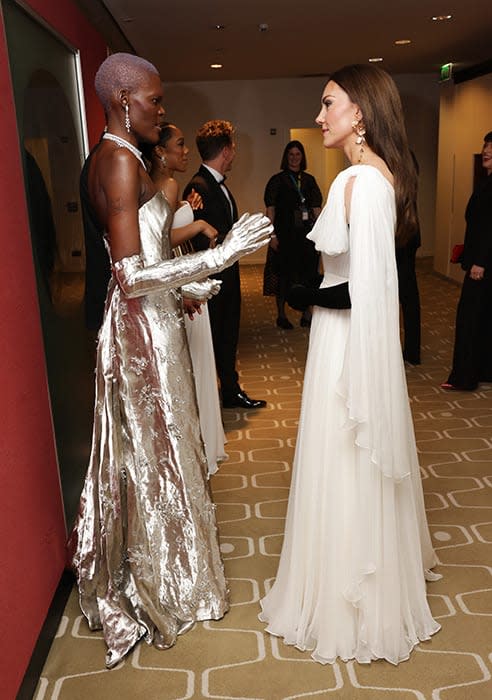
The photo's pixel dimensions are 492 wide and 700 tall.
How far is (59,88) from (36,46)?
44cm

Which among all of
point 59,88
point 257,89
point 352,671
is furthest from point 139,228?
point 257,89

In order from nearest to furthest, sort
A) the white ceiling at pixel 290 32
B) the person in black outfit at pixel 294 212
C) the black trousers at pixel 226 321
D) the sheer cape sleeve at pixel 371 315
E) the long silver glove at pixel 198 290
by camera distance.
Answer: the sheer cape sleeve at pixel 371 315, the long silver glove at pixel 198 290, the black trousers at pixel 226 321, the white ceiling at pixel 290 32, the person in black outfit at pixel 294 212

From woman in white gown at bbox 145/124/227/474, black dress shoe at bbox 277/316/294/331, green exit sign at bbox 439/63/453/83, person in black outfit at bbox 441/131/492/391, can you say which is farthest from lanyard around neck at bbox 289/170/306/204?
green exit sign at bbox 439/63/453/83

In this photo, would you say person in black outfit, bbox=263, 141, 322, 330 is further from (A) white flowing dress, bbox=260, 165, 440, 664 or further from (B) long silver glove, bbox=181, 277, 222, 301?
(A) white flowing dress, bbox=260, 165, 440, 664

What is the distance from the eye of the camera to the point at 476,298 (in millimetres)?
5055

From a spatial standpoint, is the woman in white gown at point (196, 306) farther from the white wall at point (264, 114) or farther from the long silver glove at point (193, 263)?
the white wall at point (264, 114)

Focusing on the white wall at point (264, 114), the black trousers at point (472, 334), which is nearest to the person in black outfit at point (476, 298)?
the black trousers at point (472, 334)

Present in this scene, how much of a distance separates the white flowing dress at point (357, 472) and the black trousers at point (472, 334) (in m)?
2.90

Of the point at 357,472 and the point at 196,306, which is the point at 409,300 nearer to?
the point at 196,306

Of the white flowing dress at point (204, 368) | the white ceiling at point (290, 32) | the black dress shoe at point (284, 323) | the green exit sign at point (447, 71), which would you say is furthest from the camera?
the green exit sign at point (447, 71)

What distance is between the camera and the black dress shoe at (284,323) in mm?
7320

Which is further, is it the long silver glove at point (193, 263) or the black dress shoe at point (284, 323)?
the black dress shoe at point (284, 323)

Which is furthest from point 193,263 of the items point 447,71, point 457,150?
point 447,71

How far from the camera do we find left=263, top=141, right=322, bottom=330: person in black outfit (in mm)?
7020
